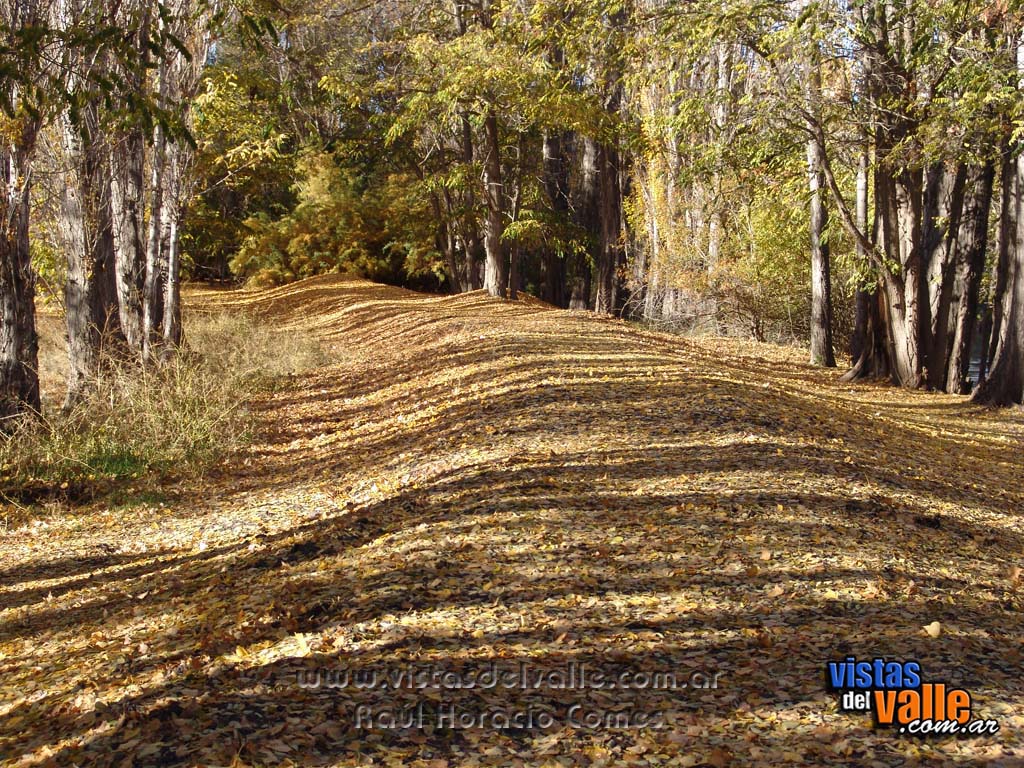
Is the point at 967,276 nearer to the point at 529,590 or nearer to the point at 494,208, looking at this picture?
the point at 494,208

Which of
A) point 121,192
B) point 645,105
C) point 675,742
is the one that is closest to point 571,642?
point 675,742

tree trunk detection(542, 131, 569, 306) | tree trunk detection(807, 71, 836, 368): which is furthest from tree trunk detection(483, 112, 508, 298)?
tree trunk detection(807, 71, 836, 368)

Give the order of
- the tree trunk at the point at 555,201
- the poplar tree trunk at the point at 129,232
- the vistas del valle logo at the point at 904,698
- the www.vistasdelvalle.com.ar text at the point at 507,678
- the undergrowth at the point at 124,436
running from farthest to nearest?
1. the tree trunk at the point at 555,201
2. the poplar tree trunk at the point at 129,232
3. the undergrowth at the point at 124,436
4. the www.vistasdelvalle.com.ar text at the point at 507,678
5. the vistas del valle logo at the point at 904,698

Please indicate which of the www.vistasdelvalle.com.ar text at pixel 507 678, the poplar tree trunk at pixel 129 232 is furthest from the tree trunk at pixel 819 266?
the www.vistasdelvalle.com.ar text at pixel 507 678

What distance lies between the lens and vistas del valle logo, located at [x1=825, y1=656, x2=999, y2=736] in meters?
3.39

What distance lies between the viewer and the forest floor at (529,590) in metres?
3.39

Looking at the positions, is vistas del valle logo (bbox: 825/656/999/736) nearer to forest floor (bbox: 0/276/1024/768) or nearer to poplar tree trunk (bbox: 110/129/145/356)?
forest floor (bbox: 0/276/1024/768)

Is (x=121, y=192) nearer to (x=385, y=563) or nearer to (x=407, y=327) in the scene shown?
(x=407, y=327)

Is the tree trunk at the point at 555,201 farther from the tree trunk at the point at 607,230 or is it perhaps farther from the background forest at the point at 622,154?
the tree trunk at the point at 607,230

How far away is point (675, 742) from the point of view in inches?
131

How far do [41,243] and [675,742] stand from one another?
1017cm

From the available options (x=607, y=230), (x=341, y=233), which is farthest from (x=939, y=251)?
(x=341, y=233)

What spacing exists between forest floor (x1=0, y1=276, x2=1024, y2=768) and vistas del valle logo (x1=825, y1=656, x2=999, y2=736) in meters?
0.06

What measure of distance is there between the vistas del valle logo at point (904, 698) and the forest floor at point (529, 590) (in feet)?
0.21
